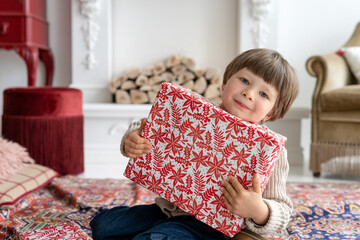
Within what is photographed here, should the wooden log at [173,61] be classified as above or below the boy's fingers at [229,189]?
above

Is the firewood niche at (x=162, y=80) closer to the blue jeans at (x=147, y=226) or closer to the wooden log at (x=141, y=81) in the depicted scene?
the wooden log at (x=141, y=81)

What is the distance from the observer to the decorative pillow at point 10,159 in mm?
1669

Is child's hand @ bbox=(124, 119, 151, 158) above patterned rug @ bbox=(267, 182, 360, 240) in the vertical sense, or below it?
above

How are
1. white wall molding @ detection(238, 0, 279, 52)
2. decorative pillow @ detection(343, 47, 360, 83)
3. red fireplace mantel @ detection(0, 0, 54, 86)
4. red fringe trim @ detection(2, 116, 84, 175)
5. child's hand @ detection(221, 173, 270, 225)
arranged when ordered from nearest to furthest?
child's hand @ detection(221, 173, 270, 225) < red fringe trim @ detection(2, 116, 84, 175) < decorative pillow @ detection(343, 47, 360, 83) < red fireplace mantel @ detection(0, 0, 54, 86) < white wall molding @ detection(238, 0, 279, 52)

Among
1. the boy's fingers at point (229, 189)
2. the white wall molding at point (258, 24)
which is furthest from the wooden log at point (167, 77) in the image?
the boy's fingers at point (229, 189)

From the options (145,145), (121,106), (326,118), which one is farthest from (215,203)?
(121,106)

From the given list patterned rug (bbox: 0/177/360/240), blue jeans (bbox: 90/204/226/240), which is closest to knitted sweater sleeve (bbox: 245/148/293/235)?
blue jeans (bbox: 90/204/226/240)

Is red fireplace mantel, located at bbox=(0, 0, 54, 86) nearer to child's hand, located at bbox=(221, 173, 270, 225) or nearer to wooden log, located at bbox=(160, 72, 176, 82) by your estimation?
wooden log, located at bbox=(160, 72, 176, 82)

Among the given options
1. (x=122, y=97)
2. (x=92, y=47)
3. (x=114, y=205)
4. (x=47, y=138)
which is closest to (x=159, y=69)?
(x=122, y=97)

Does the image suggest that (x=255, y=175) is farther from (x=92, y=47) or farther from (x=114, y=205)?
(x=92, y=47)

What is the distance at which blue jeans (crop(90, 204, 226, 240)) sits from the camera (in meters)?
1.04

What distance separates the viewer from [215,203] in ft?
3.34

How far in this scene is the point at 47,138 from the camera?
2158mm

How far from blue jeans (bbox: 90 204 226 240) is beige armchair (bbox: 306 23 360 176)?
56.1 inches
